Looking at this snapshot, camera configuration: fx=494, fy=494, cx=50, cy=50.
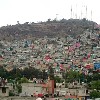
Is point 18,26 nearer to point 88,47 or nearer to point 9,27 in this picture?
point 9,27

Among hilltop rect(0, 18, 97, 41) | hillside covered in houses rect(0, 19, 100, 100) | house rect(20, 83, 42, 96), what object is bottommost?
house rect(20, 83, 42, 96)

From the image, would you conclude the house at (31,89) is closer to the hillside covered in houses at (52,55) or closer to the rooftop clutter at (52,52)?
the hillside covered in houses at (52,55)

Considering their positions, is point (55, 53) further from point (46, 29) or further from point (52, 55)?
point (46, 29)

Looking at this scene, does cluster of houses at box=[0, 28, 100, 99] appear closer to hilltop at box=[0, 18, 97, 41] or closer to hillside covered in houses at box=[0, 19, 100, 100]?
hillside covered in houses at box=[0, 19, 100, 100]

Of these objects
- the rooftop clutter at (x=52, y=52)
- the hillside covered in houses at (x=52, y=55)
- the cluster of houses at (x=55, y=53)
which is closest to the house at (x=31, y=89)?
the hillside covered in houses at (x=52, y=55)

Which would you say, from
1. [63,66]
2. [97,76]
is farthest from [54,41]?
[97,76]

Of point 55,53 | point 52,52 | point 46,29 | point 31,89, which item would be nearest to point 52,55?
point 55,53

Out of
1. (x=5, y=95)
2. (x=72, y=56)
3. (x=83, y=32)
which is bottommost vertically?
(x=5, y=95)

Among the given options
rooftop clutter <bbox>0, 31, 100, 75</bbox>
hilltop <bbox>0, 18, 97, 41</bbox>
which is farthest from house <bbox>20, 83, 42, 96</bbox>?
hilltop <bbox>0, 18, 97, 41</bbox>
